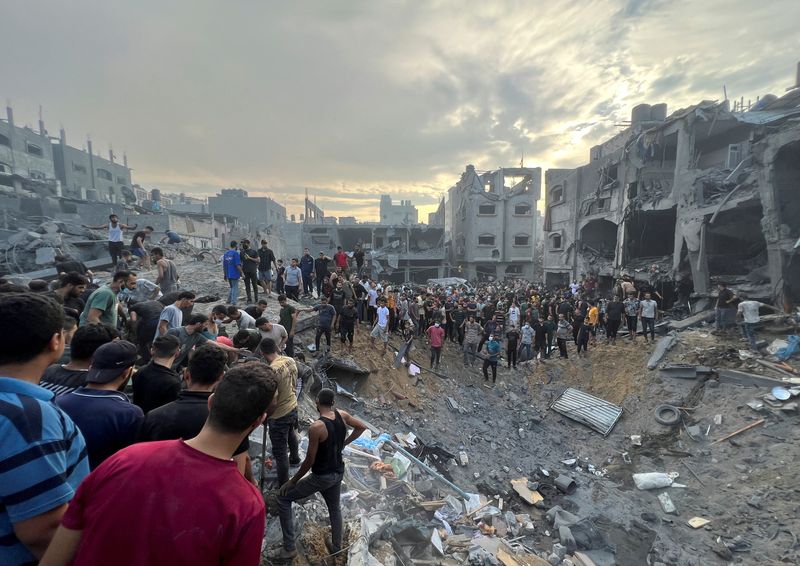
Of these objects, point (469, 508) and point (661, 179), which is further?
point (661, 179)

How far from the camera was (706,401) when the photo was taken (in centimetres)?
929

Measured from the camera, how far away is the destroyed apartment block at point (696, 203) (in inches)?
474

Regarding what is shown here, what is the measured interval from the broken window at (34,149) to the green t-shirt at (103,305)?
41642mm

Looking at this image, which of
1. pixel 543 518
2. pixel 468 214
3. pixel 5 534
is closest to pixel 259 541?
pixel 5 534

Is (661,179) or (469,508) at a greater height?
(661,179)

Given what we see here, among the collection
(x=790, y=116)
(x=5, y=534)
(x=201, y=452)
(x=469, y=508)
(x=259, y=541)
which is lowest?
(x=469, y=508)

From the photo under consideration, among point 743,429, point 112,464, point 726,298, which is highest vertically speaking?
point 112,464

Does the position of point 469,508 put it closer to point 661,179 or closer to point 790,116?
point 790,116

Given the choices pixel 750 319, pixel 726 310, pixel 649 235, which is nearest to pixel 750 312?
pixel 750 319

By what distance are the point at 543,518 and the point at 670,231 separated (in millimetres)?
20464

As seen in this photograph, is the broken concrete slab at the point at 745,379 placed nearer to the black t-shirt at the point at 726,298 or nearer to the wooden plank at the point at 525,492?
the black t-shirt at the point at 726,298

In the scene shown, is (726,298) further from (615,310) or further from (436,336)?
(436,336)

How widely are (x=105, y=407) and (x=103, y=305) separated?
327 cm

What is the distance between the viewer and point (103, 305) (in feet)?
14.8
